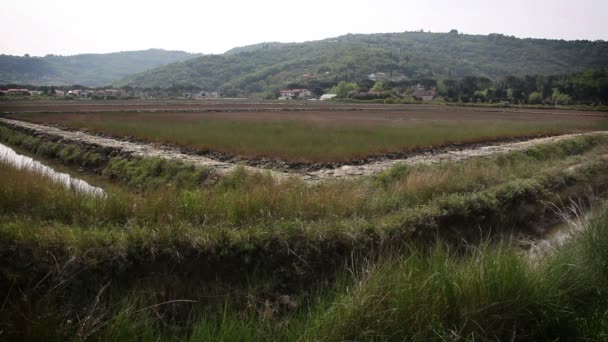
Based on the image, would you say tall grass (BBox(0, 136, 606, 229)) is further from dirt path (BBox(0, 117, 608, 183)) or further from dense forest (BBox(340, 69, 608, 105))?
dense forest (BBox(340, 69, 608, 105))

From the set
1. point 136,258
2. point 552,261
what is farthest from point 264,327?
point 552,261

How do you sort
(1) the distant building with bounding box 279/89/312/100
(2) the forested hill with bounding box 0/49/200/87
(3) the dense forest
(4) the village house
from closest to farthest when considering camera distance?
(4) the village house → (3) the dense forest → (2) the forested hill with bounding box 0/49/200/87 → (1) the distant building with bounding box 279/89/312/100

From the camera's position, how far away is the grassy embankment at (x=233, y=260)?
3.46 metres

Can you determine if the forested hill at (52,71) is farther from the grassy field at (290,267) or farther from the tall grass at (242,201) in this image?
the grassy field at (290,267)

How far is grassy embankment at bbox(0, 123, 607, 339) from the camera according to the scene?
3.46 metres

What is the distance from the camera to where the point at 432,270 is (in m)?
4.01

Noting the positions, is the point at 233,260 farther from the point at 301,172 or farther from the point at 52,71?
the point at 52,71

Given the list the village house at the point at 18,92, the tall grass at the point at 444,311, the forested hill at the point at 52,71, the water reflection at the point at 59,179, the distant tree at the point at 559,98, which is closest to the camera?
the tall grass at the point at 444,311

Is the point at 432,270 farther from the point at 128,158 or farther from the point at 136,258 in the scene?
the point at 128,158

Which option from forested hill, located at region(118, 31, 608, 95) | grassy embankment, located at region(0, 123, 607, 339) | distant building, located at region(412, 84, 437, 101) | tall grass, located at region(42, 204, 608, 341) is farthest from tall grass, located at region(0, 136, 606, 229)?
forested hill, located at region(118, 31, 608, 95)

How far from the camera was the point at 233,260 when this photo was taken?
512cm

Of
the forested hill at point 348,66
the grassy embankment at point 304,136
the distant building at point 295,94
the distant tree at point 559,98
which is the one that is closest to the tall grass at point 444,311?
the grassy embankment at point 304,136

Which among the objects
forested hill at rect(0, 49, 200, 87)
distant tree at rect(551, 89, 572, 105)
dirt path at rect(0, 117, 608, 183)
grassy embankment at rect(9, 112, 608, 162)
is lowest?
dirt path at rect(0, 117, 608, 183)

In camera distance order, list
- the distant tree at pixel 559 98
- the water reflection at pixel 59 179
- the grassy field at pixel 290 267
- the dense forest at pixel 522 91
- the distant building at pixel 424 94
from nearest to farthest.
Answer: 1. the grassy field at pixel 290 267
2. the water reflection at pixel 59 179
3. the dense forest at pixel 522 91
4. the distant tree at pixel 559 98
5. the distant building at pixel 424 94
